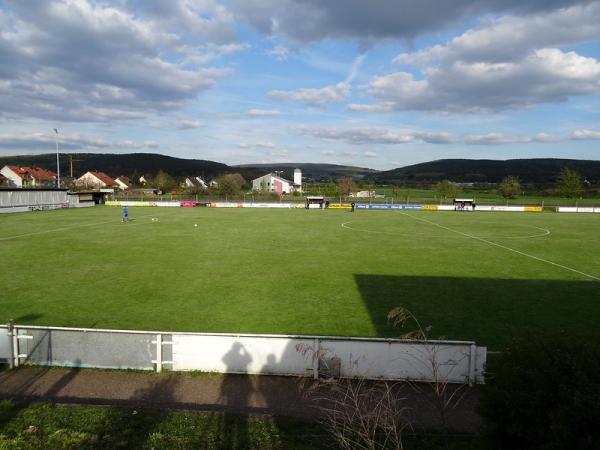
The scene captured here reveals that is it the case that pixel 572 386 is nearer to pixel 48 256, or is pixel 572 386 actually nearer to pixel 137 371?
pixel 137 371

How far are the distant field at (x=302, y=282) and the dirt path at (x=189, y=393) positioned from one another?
2.81m

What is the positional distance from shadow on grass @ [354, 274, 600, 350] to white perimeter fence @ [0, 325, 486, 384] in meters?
2.75

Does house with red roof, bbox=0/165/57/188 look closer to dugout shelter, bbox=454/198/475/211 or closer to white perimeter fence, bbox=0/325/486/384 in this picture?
dugout shelter, bbox=454/198/475/211

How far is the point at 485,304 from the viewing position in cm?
1498

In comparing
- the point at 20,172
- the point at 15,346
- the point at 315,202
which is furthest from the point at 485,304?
the point at 20,172

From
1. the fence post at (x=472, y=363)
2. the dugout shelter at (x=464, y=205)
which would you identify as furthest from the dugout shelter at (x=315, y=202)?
the fence post at (x=472, y=363)

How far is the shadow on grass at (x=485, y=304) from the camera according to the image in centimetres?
1241

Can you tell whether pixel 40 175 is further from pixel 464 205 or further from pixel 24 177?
pixel 464 205

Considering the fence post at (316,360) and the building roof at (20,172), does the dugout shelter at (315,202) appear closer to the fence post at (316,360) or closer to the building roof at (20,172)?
the fence post at (316,360)

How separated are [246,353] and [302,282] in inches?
332

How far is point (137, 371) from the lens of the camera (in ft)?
31.9

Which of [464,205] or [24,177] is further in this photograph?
[24,177]

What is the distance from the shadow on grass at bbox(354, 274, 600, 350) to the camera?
40.7 ft

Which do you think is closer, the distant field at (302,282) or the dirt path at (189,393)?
the dirt path at (189,393)
